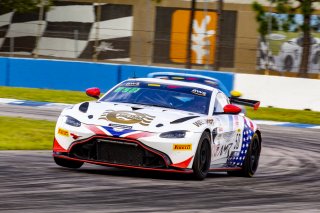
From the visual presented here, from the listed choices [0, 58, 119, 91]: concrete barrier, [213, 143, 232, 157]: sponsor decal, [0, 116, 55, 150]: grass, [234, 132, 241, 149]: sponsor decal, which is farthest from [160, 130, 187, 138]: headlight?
[0, 58, 119, 91]: concrete barrier

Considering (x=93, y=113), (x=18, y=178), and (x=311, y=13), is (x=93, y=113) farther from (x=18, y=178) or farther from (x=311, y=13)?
(x=311, y=13)

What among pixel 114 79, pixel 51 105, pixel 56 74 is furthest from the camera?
pixel 56 74

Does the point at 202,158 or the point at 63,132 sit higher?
the point at 63,132

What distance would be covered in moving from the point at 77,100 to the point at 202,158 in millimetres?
16172

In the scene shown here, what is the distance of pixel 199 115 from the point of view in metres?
11.0

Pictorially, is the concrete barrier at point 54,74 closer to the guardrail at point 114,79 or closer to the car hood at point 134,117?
the guardrail at point 114,79

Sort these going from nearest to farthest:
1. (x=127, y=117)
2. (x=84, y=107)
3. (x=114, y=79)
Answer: (x=127, y=117)
(x=84, y=107)
(x=114, y=79)

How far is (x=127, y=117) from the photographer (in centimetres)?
1039

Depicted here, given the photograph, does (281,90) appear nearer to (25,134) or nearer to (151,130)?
(25,134)

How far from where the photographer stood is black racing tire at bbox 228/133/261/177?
1249cm

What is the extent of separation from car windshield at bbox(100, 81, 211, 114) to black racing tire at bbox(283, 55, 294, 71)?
1667 centimetres

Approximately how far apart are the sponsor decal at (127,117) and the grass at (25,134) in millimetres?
3633

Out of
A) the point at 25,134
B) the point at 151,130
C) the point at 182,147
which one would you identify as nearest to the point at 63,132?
the point at 151,130

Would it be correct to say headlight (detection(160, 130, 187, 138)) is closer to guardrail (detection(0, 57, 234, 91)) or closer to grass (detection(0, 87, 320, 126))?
grass (detection(0, 87, 320, 126))
